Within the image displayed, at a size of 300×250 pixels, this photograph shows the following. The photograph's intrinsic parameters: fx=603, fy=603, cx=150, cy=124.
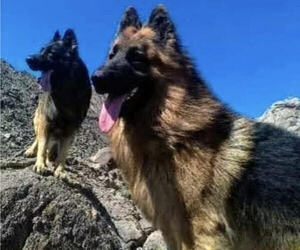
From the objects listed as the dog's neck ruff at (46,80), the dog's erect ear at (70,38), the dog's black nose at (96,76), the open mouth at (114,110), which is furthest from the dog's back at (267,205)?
the dog's erect ear at (70,38)

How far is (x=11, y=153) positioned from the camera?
1130 centimetres

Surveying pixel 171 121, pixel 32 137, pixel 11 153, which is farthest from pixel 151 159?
pixel 32 137

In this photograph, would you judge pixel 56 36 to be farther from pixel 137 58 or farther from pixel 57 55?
pixel 137 58

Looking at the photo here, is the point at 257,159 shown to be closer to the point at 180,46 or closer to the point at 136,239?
the point at 180,46

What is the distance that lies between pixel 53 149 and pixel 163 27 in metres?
4.44

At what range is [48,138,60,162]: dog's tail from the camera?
10.3 meters

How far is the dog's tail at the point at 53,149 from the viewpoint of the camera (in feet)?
33.6

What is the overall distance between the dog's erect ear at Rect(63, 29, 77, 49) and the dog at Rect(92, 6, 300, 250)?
17.7 ft

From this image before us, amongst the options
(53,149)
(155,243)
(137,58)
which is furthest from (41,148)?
(137,58)

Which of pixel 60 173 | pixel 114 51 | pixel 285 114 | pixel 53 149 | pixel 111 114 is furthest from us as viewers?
pixel 285 114

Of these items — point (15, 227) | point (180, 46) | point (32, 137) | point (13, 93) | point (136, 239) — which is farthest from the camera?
point (13, 93)

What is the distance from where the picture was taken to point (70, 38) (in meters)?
11.8

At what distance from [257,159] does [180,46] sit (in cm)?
148

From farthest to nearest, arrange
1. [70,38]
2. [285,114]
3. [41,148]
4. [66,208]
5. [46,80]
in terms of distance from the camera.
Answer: [285,114], [70,38], [46,80], [41,148], [66,208]
